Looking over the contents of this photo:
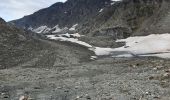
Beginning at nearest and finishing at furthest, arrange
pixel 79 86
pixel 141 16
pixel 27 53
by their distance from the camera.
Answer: pixel 79 86 < pixel 27 53 < pixel 141 16

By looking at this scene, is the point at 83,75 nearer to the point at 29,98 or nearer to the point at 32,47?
the point at 29,98

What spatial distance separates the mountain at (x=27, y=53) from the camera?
56.4 m

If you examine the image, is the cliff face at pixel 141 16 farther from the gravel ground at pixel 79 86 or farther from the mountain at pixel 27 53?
the gravel ground at pixel 79 86

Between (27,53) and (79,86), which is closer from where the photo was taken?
(79,86)

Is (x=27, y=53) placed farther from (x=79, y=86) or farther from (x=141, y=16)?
(x=141, y=16)

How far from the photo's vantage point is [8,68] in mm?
50719

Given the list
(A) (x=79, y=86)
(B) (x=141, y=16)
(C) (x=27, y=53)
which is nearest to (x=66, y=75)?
(A) (x=79, y=86)

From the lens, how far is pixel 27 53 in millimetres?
64438

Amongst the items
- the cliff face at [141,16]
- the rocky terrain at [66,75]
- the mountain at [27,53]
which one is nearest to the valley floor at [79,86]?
the rocky terrain at [66,75]

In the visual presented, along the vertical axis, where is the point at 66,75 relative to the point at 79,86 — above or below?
above

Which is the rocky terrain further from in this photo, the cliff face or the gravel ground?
the cliff face

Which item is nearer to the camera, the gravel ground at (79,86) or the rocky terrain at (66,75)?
the gravel ground at (79,86)

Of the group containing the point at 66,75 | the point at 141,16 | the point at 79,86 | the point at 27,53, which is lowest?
the point at 79,86

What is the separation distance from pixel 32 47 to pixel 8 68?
20847 millimetres
